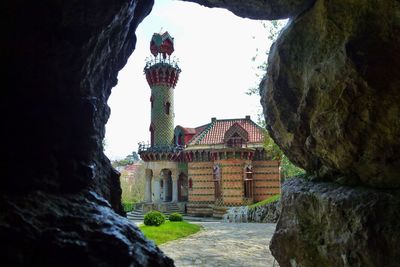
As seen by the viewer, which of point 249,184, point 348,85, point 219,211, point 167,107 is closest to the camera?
point 348,85

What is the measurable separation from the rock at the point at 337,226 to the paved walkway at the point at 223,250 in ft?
14.2

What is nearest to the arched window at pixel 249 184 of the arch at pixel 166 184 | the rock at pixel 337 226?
the arch at pixel 166 184

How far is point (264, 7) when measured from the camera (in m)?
5.37

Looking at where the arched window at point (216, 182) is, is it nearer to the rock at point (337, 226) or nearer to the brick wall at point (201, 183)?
the brick wall at point (201, 183)

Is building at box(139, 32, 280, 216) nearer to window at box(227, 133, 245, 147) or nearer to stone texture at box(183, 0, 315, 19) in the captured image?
window at box(227, 133, 245, 147)

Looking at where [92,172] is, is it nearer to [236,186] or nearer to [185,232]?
[185,232]

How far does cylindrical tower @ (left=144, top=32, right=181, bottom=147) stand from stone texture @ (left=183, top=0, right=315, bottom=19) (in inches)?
1187

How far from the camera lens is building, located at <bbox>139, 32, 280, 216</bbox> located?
31172 mm

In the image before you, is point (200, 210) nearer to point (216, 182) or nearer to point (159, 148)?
point (216, 182)

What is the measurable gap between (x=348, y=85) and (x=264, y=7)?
6.72 feet

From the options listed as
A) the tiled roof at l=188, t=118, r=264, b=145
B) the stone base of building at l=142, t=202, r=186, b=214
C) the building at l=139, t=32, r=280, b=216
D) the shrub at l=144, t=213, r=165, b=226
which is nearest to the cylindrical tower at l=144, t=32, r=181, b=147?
the building at l=139, t=32, r=280, b=216

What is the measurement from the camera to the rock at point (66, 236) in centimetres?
282

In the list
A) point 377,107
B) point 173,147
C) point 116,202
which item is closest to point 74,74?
point 116,202

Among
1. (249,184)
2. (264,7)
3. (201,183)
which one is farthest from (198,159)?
(264,7)
